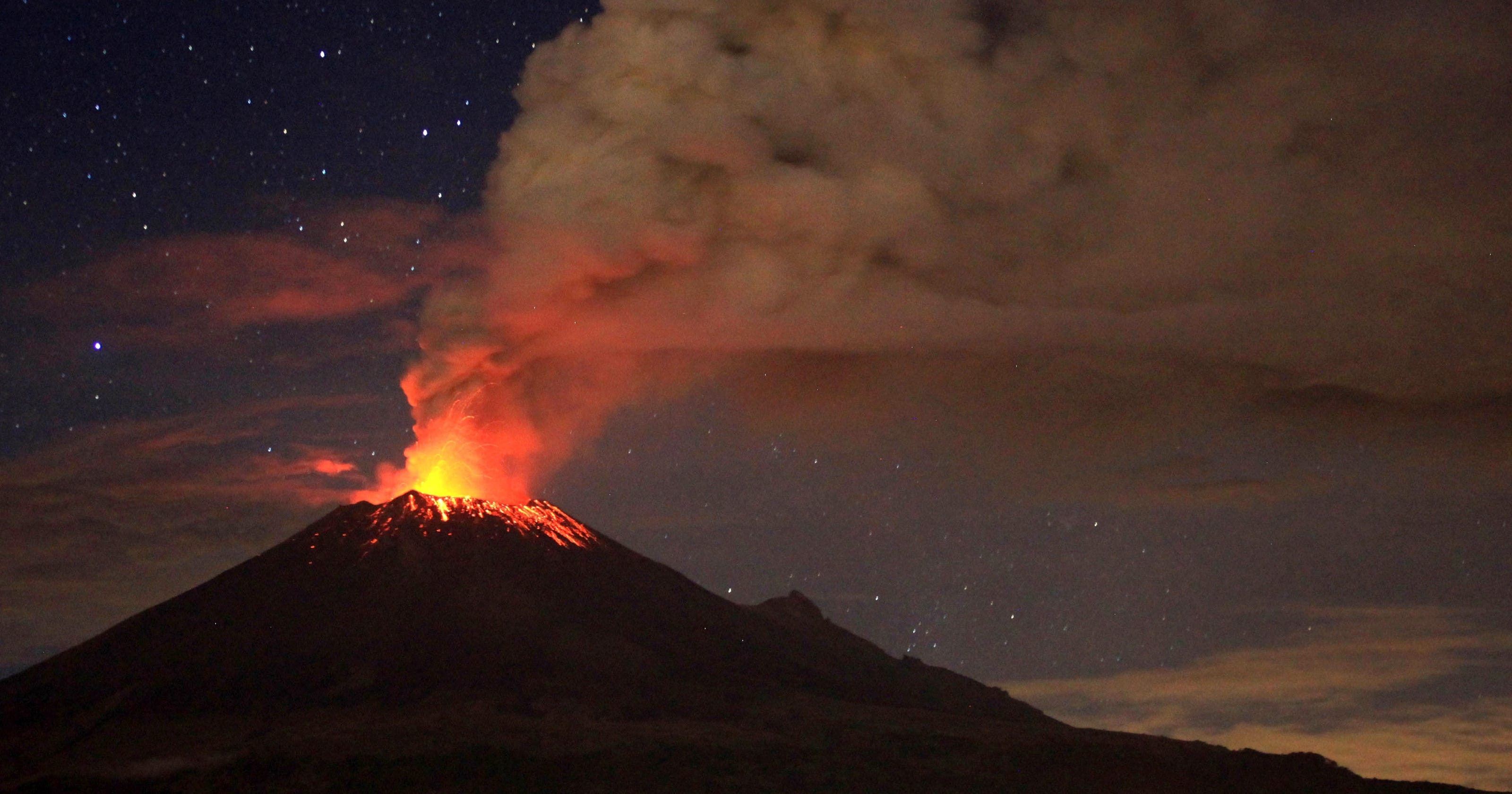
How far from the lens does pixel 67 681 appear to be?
97.0 metres

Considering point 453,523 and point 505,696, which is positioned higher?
point 453,523

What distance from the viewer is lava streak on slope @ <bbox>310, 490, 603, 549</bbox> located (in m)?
122

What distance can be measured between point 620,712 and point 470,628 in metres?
19.3

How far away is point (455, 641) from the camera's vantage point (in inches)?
3944

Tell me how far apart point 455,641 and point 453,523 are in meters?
24.7

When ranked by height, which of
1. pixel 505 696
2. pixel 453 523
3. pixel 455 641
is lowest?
pixel 505 696

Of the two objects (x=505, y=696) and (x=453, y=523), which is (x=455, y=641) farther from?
(x=453, y=523)

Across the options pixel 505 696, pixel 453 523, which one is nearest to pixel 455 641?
pixel 505 696

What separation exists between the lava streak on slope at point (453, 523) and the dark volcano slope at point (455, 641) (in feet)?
0.82

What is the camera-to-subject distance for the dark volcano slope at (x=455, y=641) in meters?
92.1

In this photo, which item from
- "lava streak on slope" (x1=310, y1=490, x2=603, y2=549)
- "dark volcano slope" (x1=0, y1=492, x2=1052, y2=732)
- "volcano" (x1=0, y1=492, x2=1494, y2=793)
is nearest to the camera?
"volcano" (x1=0, y1=492, x2=1494, y2=793)

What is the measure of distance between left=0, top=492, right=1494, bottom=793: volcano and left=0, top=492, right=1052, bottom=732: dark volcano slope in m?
0.26

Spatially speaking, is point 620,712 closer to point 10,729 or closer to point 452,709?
point 452,709

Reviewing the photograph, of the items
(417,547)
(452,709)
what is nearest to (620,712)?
(452,709)
